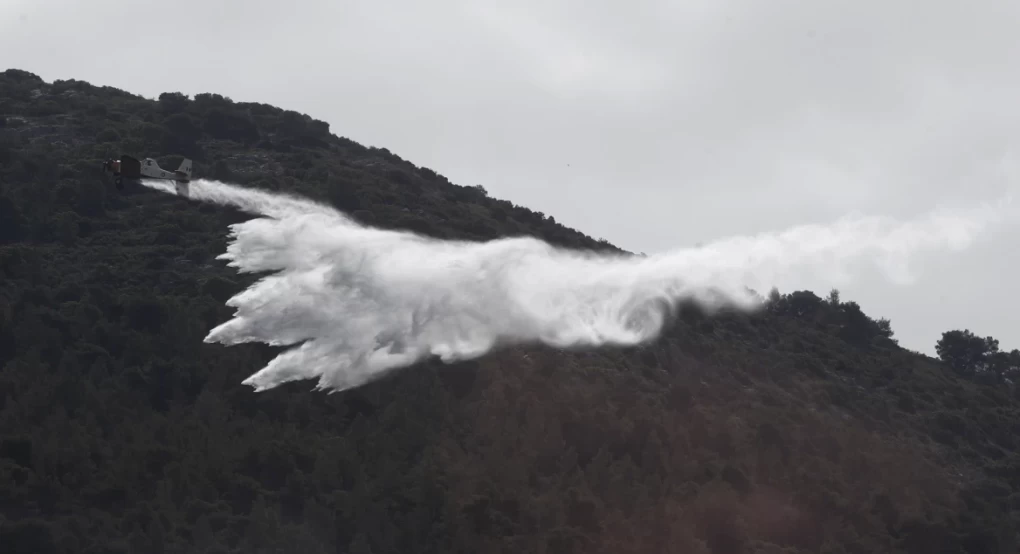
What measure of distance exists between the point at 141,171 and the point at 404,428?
2000 centimetres

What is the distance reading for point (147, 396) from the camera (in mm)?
72000

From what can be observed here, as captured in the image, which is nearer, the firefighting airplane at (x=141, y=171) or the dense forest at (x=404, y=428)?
the firefighting airplane at (x=141, y=171)

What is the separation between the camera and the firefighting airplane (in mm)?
56875

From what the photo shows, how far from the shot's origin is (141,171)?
5878 centimetres

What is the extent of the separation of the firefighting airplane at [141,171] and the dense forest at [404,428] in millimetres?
13625

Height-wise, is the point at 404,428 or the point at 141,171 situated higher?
the point at 141,171

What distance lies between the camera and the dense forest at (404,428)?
58031 mm

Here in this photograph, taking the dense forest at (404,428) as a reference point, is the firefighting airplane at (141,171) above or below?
above

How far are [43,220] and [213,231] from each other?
41.7ft

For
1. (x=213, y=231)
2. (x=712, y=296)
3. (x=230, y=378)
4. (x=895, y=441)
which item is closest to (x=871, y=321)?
(x=712, y=296)

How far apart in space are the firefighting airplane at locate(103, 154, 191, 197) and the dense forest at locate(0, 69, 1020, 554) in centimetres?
1363

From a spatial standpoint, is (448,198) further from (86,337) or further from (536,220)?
(86,337)

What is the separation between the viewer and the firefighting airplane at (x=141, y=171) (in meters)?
56.9

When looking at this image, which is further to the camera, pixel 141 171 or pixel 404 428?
pixel 404 428
